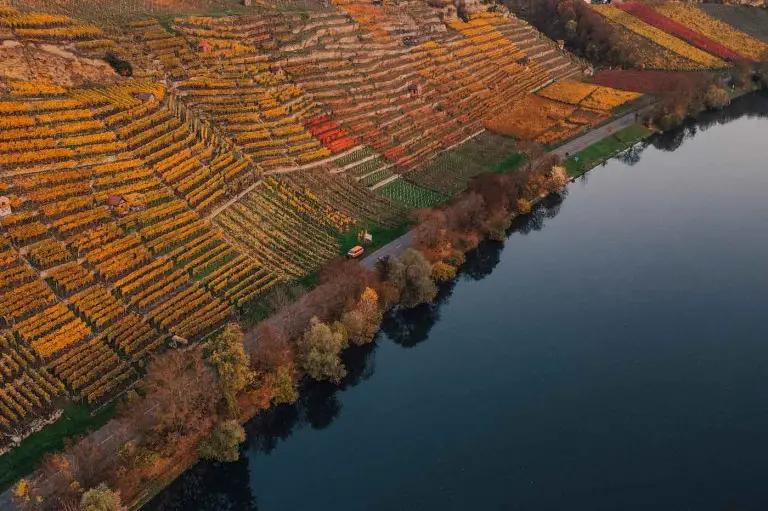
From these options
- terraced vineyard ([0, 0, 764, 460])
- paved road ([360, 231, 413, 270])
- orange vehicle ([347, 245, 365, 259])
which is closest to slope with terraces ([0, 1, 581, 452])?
terraced vineyard ([0, 0, 764, 460])

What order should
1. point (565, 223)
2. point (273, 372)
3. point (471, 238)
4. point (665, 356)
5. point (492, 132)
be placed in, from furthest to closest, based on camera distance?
1. point (492, 132)
2. point (565, 223)
3. point (471, 238)
4. point (665, 356)
5. point (273, 372)

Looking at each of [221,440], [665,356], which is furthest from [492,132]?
[221,440]

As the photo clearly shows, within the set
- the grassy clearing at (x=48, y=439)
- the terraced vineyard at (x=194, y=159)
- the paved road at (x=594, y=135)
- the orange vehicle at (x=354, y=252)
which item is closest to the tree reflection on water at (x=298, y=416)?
the orange vehicle at (x=354, y=252)

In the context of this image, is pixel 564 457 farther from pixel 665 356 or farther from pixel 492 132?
pixel 492 132

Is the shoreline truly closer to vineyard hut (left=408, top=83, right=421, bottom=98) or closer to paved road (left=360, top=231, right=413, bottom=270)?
paved road (left=360, top=231, right=413, bottom=270)

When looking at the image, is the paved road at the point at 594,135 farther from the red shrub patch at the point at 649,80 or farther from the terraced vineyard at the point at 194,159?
the red shrub patch at the point at 649,80
